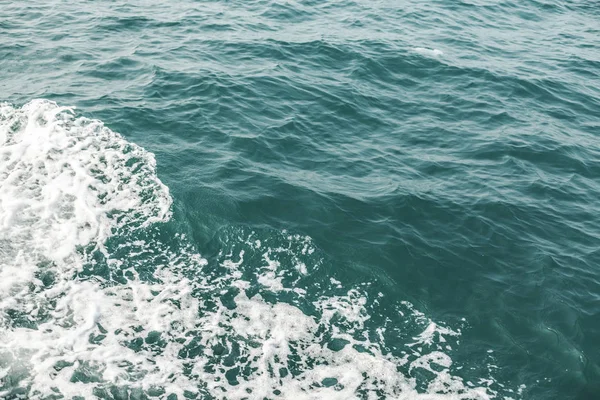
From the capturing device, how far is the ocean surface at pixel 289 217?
1215cm

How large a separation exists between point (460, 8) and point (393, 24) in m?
7.54

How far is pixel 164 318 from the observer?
41.9 feet

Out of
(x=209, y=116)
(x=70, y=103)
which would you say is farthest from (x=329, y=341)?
(x=70, y=103)

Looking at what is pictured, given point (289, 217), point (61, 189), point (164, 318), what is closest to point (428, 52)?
point (289, 217)

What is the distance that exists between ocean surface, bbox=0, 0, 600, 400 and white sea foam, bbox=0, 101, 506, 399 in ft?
0.17

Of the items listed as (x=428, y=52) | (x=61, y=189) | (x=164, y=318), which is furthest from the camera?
(x=428, y=52)

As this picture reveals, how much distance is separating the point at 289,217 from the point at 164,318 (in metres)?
5.27

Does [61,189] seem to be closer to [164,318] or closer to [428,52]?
A: [164,318]

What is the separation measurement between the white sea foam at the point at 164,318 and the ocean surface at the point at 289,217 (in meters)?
0.05

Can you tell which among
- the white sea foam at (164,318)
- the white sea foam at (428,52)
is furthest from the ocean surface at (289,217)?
the white sea foam at (428,52)

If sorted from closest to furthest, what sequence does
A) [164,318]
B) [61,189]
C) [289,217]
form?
[164,318]
[61,189]
[289,217]

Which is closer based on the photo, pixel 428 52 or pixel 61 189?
pixel 61 189

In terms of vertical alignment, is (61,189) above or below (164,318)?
above

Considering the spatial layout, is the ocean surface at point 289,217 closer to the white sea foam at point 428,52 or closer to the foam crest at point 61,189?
the foam crest at point 61,189
